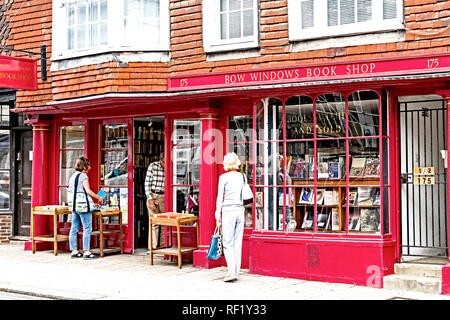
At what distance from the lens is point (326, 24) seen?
10070 millimetres

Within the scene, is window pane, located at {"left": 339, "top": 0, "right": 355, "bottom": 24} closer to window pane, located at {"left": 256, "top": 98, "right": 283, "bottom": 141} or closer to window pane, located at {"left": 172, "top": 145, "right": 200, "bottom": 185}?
window pane, located at {"left": 256, "top": 98, "right": 283, "bottom": 141}

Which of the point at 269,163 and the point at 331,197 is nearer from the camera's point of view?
the point at 331,197

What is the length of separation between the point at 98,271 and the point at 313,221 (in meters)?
3.62

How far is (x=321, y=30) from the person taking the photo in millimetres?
10055

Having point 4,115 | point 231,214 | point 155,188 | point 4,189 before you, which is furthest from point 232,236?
point 4,115

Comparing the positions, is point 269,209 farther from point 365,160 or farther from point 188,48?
point 188,48

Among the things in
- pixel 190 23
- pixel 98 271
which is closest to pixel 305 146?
pixel 190 23

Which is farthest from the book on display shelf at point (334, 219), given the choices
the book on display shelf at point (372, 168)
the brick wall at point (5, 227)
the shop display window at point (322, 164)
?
the brick wall at point (5, 227)

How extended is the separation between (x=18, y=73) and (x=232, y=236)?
19.6 feet

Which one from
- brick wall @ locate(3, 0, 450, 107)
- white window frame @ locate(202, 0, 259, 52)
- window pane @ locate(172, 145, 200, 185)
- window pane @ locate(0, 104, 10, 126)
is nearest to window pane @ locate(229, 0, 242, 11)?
white window frame @ locate(202, 0, 259, 52)

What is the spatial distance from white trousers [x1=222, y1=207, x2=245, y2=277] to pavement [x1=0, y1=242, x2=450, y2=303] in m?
0.28

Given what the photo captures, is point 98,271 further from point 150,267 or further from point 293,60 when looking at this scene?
point 293,60

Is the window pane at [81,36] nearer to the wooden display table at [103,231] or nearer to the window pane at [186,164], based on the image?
the window pane at [186,164]

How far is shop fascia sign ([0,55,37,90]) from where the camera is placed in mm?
12398
